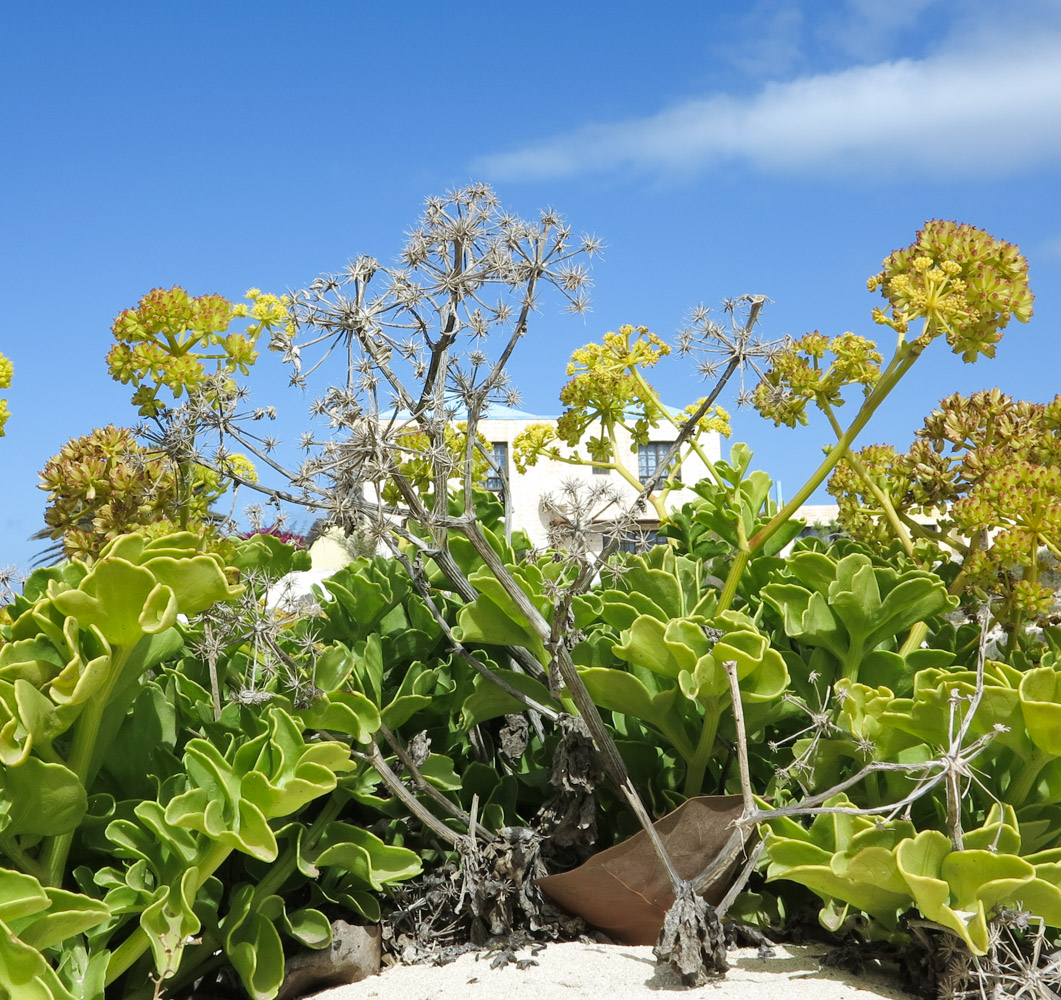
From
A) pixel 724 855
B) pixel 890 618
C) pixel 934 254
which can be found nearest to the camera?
pixel 724 855

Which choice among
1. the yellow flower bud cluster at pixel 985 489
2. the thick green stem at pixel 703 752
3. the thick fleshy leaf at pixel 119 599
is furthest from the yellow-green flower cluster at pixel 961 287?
the thick fleshy leaf at pixel 119 599

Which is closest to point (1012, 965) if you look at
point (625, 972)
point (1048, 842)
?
point (1048, 842)

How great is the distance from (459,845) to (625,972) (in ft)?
1.42

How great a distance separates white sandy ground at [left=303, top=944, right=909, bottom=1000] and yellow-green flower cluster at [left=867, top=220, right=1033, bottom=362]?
1.40 m

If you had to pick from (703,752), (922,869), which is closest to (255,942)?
(703,752)

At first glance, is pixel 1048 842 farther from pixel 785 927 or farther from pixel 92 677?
pixel 92 677

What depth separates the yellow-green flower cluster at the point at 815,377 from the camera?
2.85 metres

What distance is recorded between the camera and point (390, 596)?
2.65m

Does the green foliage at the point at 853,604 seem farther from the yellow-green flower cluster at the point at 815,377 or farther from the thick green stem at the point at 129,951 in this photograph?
the thick green stem at the point at 129,951

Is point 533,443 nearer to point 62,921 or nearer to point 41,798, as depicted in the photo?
point 41,798

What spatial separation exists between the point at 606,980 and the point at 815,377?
5.34ft

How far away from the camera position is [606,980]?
203 cm

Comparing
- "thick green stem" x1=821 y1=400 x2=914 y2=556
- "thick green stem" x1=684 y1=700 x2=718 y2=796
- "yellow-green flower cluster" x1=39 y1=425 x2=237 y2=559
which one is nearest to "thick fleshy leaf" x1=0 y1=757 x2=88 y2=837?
"yellow-green flower cluster" x1=39 y1=425 x2=237 y2=559

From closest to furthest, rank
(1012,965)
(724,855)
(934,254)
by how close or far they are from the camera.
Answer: (1012,965)
(724,855)
(934,254)
